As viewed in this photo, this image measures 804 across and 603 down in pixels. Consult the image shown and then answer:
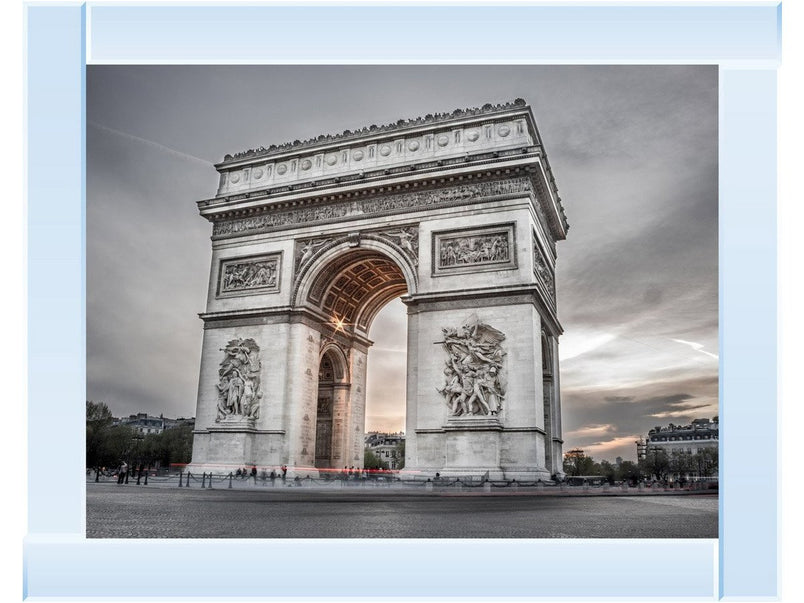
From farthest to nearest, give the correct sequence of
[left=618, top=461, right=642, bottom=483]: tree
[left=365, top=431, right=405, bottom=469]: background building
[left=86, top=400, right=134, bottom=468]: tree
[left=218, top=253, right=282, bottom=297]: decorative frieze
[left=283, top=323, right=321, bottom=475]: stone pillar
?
1. [left=365, top=431, right=405, bottom=469]: background building
2. [left=86, top=400, right=134, bottom=468]: tree
3. [left=218, top=253, right=282, bottom=297]: decorative frieze
4. [left=283, top=323, right=321, bottom=475]: stone pillar
5. [left=618, top=461, right=642, bottom=483]: tree

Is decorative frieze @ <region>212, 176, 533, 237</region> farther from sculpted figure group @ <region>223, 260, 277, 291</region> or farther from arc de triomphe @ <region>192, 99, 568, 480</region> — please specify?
sculpted figure group @ <region>223, 260, 277, 291</region>

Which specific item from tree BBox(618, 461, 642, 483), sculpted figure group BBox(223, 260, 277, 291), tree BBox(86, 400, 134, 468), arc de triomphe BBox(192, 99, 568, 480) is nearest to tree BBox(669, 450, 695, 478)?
tree BBox(618, 461, 642, 483)

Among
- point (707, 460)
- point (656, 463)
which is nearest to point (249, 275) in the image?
point (656, 463)

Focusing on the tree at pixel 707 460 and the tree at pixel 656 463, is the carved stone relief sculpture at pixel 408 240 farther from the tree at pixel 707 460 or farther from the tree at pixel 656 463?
the tree at pixel 707 460

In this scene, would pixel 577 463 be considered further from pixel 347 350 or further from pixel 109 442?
pixel 109 442

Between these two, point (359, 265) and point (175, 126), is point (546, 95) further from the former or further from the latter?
point (359, 265)

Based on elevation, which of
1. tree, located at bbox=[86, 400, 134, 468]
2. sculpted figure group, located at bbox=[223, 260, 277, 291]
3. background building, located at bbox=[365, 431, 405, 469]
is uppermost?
sculpted figure group, located at bbox=[223, 260, 277, 291]

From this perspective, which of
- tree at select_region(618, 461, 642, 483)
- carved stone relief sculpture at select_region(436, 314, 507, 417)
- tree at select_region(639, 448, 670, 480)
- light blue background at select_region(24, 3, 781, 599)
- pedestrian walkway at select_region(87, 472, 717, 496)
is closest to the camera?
light blue background at select_region(24, 3, 781, 599)
